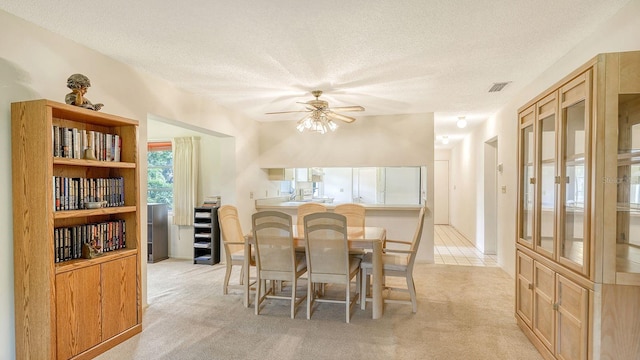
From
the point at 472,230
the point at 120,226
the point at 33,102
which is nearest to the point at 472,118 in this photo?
the point at 472,230

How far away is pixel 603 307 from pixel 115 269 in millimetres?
3292

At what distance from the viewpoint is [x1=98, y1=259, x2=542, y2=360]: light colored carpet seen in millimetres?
2533

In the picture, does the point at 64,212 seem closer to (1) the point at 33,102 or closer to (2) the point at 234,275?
(1) the point at 33,102

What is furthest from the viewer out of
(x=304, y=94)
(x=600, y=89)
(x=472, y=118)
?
(x=472, y=118)

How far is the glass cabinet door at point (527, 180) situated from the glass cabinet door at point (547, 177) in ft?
0.42

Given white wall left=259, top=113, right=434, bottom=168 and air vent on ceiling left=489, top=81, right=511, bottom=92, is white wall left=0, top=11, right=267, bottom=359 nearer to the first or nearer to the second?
white wall left=259, top=113, right=434, bottom=168

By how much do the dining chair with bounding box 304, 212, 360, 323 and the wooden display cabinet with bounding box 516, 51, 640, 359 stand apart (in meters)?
1.56

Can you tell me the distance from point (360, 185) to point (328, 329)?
417cm

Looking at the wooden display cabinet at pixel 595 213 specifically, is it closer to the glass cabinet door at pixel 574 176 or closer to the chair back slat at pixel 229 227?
the glass cabinet door at pixel 574 176

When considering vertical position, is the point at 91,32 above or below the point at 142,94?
above

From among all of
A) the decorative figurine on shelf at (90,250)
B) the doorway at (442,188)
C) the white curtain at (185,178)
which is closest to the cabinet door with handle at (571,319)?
the decorative figurine on shelf at (90,250)

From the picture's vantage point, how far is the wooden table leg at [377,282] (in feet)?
10.3

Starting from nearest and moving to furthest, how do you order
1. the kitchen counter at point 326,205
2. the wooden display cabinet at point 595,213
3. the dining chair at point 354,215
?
the wooden display cabinet at point 595,213 < the dining chair at point 354,215 < the kitchen counter at point 326,205

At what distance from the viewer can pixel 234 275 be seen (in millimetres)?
4688
